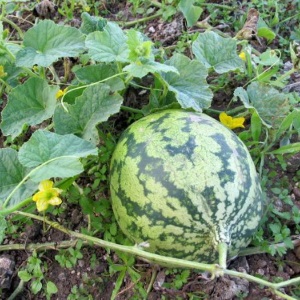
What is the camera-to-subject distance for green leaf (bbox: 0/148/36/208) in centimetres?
161

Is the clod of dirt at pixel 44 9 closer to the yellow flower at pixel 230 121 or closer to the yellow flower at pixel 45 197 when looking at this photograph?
the yellow flower at pixel 230 121

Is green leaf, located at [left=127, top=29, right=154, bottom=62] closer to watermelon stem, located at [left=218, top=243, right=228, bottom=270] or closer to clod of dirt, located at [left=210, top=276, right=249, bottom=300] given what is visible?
watermelon stem, located at [left=218, top=243, right=228, bottom=270]

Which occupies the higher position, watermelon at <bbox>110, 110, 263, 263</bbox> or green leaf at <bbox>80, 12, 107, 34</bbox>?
green leaf at <bbox>80, 12, 107, 34</bbox>

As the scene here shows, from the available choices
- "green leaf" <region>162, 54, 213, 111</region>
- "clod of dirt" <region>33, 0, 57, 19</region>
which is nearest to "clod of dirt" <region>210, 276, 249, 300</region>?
"green leaf" <region>162, 54, 213, 111</region>

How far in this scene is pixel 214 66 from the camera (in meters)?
1.95

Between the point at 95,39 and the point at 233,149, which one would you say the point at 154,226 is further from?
the point at 95,39

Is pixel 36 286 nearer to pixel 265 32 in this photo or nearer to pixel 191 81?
pixel 191 81

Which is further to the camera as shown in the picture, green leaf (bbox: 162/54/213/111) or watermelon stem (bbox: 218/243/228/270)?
green leaf (bbox: 162/54/213/111)

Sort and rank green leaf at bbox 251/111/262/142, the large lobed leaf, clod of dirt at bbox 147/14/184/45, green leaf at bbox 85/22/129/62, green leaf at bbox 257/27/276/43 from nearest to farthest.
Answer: the large lobed leaf, green leaf at bbox 85/22/129/62, green leaf at bbox 251/111/262/142, green leaf at bbox 257/27/276/43, clod of dirt at bbox 147/14/184/45

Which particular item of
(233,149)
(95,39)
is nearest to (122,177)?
(233,149)

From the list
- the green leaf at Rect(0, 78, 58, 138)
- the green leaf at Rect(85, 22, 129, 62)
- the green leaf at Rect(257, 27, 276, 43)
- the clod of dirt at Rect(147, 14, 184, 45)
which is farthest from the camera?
the clod of dirt at Rect(147, 14, 184, 45)

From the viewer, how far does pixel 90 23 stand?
6.50 feet

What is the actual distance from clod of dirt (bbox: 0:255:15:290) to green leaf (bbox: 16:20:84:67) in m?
0.82

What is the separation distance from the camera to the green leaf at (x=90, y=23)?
1.97 meters
